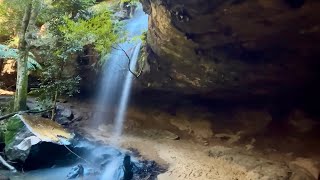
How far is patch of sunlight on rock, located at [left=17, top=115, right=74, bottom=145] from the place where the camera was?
8.96 m

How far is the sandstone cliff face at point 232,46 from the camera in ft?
22.3

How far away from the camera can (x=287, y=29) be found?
7.27 metres

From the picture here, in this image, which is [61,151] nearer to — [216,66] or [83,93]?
[216,66]

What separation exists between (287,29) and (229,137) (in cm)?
491

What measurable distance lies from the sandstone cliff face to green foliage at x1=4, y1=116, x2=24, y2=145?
4.57 meters

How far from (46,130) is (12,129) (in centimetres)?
90

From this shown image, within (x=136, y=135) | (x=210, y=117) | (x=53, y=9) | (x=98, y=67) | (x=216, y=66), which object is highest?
(x=53, y=9)

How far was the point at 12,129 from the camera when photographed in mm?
9133

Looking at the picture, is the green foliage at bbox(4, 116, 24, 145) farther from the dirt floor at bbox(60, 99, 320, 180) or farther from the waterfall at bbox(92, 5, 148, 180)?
the waterfall at bbox(92, 5, 148, 180)

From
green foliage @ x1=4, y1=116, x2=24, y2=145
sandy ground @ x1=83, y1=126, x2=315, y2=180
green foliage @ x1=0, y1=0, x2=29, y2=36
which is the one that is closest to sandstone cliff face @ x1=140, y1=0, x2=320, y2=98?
sandy ground @ x1=83, y1=126, x2=315, y2=180

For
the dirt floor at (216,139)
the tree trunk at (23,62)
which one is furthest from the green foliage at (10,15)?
the dirt floor at (216,139)

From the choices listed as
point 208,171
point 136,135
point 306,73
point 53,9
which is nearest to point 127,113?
point 136,135

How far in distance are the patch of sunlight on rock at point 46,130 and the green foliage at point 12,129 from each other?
0.44ft

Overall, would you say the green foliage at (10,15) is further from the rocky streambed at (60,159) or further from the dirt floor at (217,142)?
the rocky streambed at (60,159)
